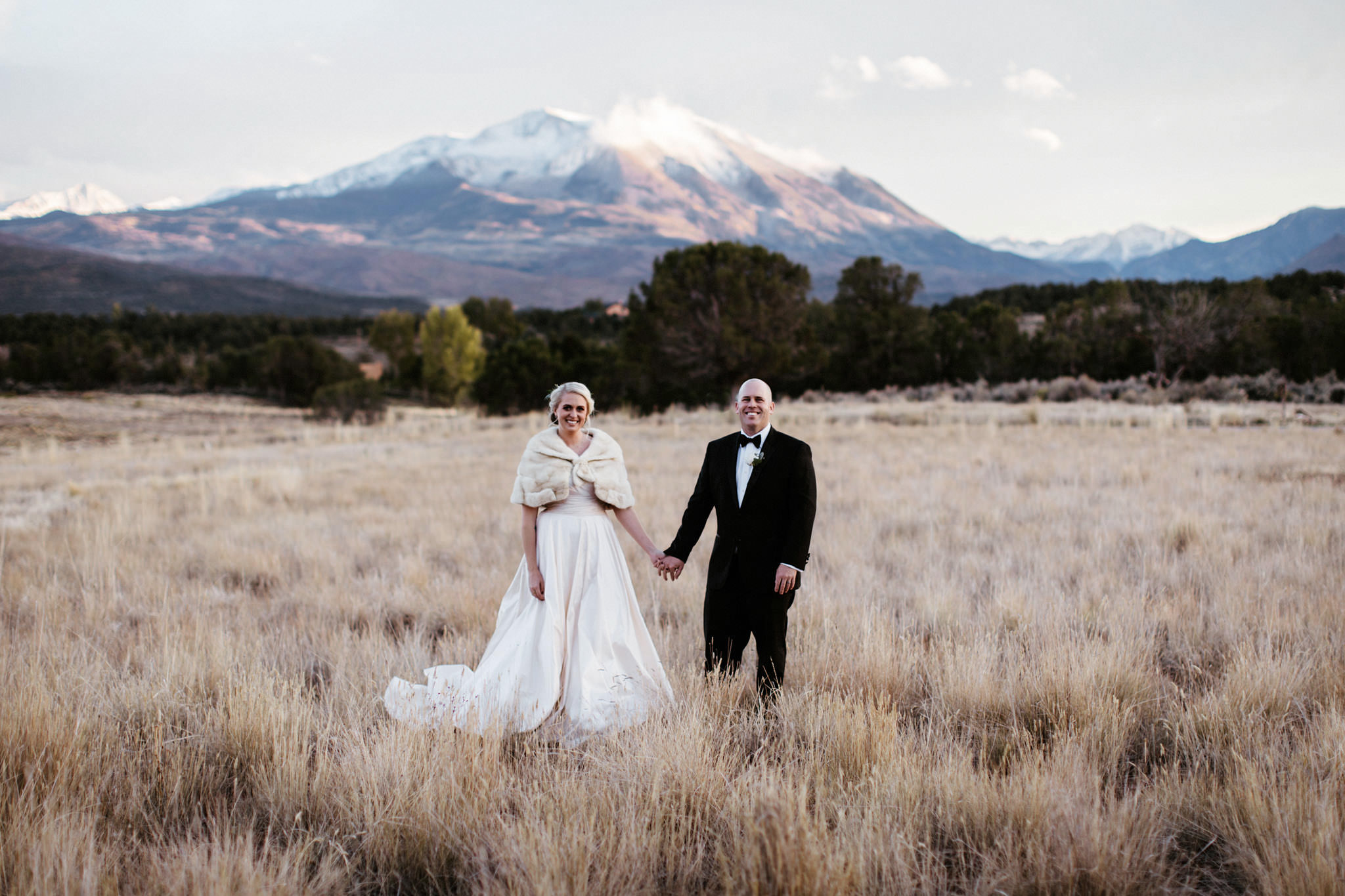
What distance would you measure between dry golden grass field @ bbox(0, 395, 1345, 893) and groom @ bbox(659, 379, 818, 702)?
33cm

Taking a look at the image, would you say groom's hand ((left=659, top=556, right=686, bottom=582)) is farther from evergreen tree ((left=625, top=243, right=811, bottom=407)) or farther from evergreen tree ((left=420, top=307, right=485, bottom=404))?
evergreen tree ((left=420, top=307, right=485, bottom=404))

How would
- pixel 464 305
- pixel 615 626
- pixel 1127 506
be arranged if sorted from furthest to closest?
pixel 464 305 < pixel 1127 506 < pixel 615 626

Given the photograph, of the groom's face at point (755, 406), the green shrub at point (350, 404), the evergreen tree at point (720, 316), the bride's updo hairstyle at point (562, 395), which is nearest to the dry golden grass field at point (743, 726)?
the groom's face at point (755, 406)

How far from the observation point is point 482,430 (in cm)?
2767

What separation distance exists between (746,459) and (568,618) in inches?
50.3

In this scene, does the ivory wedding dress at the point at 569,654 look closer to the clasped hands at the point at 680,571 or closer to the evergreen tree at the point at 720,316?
the clasped hands at the point at 680,571

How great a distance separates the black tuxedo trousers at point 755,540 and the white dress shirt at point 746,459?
0.02 metres

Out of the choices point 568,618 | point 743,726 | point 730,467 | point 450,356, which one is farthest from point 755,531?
point 450,356

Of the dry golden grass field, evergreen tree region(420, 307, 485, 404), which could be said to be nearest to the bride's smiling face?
the dry golden grass field

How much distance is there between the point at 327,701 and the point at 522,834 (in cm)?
198

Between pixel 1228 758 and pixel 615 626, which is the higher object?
pixel 615 626

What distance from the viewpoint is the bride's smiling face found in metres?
3.67

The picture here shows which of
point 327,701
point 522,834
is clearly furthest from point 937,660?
point 327,701

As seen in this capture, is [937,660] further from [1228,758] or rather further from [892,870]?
[892,870]
